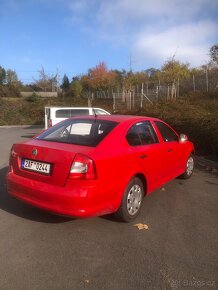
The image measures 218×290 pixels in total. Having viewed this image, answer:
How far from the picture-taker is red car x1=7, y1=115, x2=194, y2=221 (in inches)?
170

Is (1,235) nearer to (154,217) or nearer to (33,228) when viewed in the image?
(33,228)

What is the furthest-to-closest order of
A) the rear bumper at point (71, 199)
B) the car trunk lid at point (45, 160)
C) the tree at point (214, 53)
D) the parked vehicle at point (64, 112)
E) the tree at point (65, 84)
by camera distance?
the tree at point (65, 84), the tree at point (214, 53), the parked vehicle at point (64, 112), the car trunk lid at point (45, 160), the rear bumper at point (71, 199)

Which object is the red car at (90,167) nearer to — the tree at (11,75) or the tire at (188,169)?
the tire at (188,169)

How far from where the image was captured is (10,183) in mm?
4988

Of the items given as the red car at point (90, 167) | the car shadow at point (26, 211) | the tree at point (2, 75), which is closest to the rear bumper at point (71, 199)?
the red car at point (90, 167)

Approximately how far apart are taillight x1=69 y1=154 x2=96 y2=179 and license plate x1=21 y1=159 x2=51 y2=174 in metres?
0.39

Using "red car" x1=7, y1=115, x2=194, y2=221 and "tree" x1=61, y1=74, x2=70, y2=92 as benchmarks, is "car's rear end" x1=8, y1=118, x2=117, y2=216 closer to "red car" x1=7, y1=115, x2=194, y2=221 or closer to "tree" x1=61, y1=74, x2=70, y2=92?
"red car" x1=7, y1=115, x2=194, y2=221

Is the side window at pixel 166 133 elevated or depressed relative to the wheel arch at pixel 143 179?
elevated

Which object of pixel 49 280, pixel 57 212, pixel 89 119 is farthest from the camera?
pixel 89 119

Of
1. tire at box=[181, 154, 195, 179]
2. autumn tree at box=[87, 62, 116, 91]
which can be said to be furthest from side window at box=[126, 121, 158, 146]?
autumn tree at box=[87, 62, 116, 91]

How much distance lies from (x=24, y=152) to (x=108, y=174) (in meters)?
1.28

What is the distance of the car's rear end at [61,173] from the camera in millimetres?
4312

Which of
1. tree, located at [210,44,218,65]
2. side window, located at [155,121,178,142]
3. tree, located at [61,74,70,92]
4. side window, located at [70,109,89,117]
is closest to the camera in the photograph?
side window, located at [155,121,178,142]

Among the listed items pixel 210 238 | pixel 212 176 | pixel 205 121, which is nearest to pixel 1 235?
pixel 210 238
